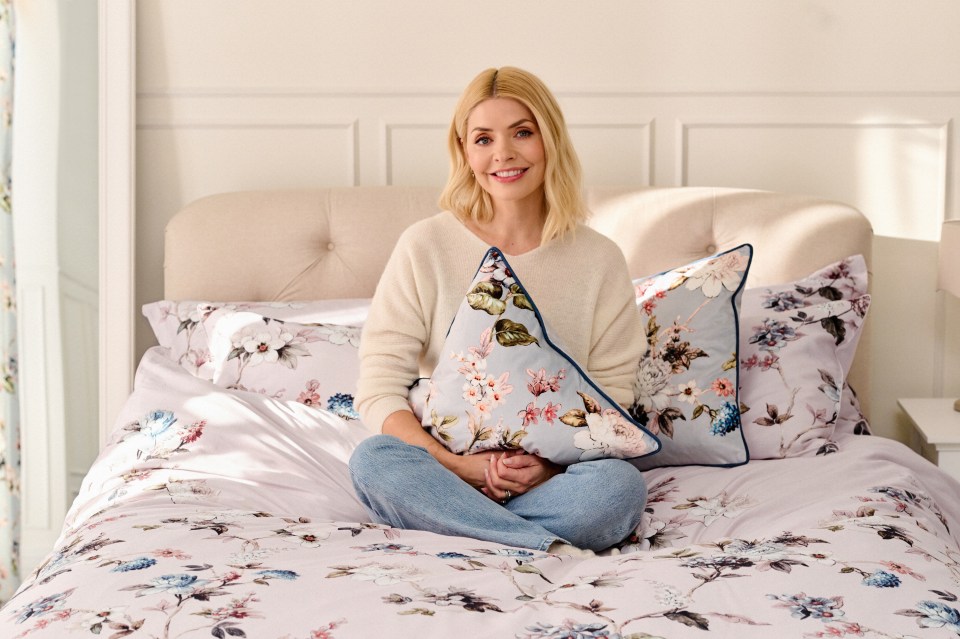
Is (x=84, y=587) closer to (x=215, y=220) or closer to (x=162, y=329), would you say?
(x=162, y=329)

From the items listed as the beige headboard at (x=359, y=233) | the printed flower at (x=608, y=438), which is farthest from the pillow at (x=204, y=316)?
the printed flower at (x=608, y=438)

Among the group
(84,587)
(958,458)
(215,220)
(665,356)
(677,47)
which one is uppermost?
(677,47)

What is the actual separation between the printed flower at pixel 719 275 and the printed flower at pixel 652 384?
0.18 meters

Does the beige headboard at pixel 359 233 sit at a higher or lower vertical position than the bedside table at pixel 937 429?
higher

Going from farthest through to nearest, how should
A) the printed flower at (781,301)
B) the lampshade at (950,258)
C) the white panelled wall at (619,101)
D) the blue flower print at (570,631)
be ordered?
the white panelled wall at (619,101) < the lampshade at (950,258) < the printed flower at (781,301) < the blue flower print at (570,631)

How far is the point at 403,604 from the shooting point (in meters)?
1.10

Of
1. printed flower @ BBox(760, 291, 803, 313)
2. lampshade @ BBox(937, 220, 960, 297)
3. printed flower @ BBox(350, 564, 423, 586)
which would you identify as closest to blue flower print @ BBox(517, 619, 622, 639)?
printed flower @ BBox(350, 564, 423, 586)

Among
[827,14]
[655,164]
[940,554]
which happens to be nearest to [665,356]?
[940,554]

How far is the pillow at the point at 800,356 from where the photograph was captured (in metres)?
1.93

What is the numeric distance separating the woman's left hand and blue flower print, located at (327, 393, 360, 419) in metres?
Answer: 0.44

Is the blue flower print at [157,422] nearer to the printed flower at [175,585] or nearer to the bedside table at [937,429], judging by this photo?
the printed flower at [175,585]

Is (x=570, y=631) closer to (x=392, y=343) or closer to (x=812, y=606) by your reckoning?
(x=812, y=606)

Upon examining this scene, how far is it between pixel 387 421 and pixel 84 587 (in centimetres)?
65

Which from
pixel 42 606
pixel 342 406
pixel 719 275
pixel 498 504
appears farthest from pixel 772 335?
pixel 42 606
